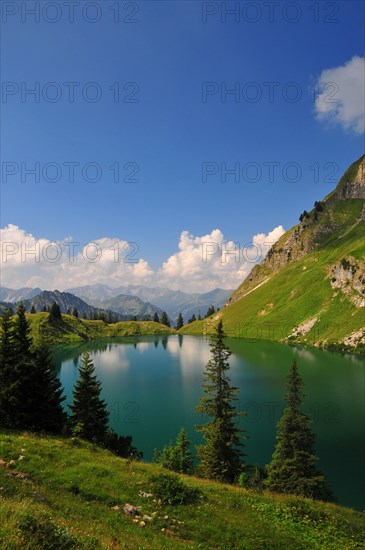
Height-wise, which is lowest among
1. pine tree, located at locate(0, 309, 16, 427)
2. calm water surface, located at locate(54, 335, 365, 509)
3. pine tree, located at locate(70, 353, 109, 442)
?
calm water surface, located at locate(54, 335, 365, 509)

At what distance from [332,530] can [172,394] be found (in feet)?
193

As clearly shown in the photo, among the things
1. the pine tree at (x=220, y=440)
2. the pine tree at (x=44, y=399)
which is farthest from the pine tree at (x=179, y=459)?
the pine tree at (x=44, y=399)

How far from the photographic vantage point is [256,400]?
226ft

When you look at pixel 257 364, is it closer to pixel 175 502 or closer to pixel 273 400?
pixel 273 400

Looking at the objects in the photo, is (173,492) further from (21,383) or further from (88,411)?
(21,383)

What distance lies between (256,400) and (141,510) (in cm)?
5763

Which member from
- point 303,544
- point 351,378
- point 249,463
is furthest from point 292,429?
point 351,378

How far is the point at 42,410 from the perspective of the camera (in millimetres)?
30922

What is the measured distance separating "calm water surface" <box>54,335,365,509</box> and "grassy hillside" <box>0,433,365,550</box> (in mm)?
20603

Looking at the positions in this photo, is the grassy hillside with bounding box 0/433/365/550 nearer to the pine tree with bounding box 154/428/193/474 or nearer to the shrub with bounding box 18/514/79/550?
the shrub with bounding box 18/514/79/550

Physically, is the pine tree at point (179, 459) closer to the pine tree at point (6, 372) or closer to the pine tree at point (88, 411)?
the pine tree at point (88, 411)

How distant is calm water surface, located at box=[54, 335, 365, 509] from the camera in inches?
1746

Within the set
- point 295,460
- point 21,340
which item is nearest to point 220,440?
point 295,460

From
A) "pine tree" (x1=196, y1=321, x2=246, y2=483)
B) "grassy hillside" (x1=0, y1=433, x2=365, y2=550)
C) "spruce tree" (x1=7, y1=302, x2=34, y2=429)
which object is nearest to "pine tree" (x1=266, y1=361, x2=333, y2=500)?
"pine tree" (x1=196, y1=321, x2=246, y2=483)
